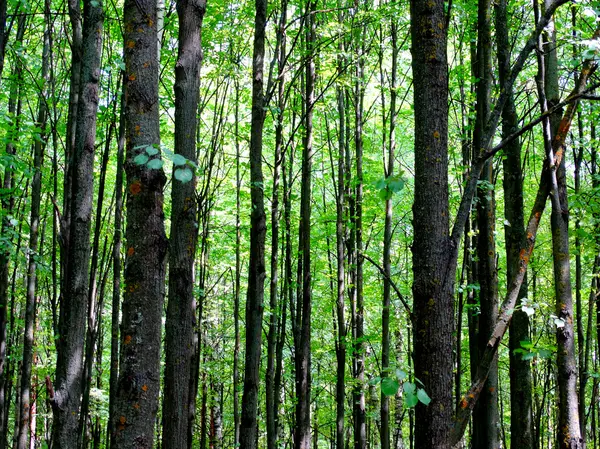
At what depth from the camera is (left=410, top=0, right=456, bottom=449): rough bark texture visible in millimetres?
1766

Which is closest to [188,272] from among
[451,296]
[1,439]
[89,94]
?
[89,94]

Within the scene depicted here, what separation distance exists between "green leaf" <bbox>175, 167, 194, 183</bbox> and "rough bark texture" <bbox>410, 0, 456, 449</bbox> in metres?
0.81

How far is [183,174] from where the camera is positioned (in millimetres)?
1941

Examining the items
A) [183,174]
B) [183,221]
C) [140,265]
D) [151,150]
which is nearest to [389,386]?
[183,174]

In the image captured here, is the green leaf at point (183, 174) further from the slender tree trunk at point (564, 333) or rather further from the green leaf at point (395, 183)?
the slender tree trunk at point (564, 333)

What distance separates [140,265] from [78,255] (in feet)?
7.44

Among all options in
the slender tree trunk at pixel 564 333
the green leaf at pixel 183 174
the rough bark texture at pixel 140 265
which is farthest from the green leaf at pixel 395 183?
the slender tree trunk at pixel 564 333

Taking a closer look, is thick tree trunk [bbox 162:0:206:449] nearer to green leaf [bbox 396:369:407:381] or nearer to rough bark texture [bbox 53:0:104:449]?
rough bark texture [bbox 53:0:104:449]

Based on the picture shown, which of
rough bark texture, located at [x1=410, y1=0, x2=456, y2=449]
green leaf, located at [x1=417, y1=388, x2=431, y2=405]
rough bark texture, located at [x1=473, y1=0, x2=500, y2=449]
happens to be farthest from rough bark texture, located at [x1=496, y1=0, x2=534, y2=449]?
green leaf, located at [x1=417, y1=388, x2=431, y2=405]

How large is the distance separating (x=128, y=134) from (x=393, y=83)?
28.4 feet

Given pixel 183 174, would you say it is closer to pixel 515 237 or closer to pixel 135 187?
pixel 135 187

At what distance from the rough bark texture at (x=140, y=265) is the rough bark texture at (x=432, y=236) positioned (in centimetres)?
119

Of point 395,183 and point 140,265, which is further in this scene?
point 140,265

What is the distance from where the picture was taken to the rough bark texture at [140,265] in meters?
2.32
